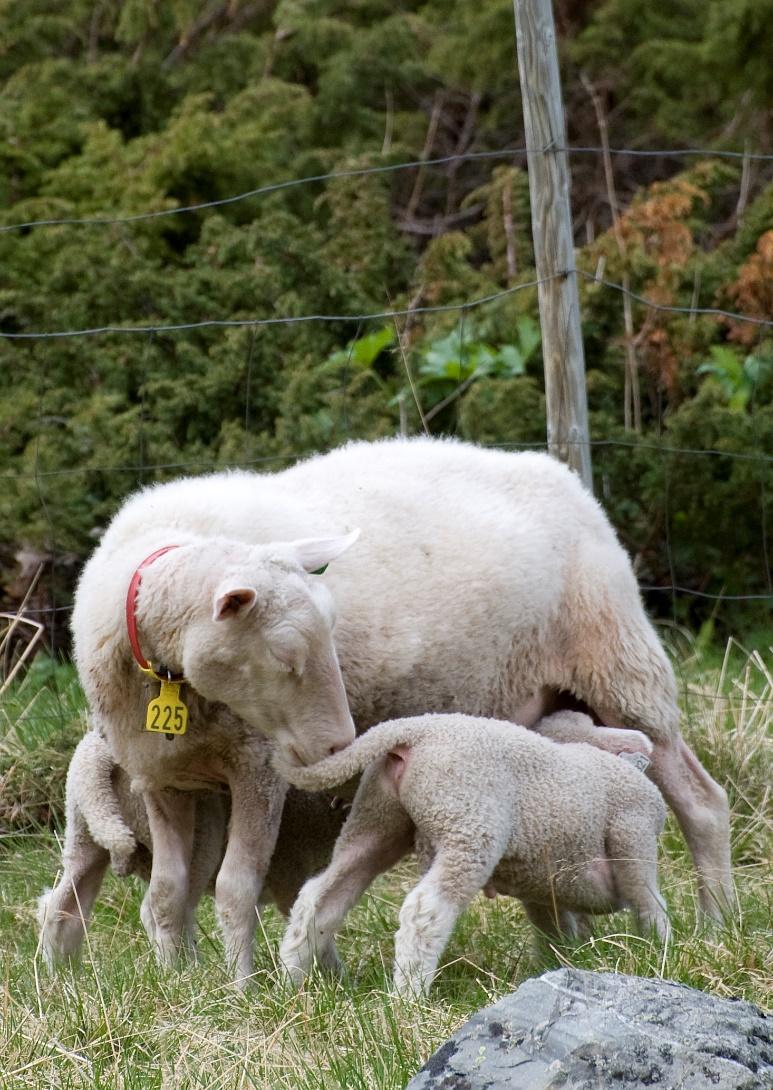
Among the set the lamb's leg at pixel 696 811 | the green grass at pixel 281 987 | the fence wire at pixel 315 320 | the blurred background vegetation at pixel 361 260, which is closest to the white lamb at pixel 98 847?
the green grass at pixel 281 987

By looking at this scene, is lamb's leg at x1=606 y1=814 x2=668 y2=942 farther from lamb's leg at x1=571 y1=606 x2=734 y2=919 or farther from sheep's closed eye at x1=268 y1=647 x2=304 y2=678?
sheep's closed eye at x1=268 y1=647 x2=304 y2=678

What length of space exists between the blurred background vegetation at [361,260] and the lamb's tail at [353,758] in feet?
7.07

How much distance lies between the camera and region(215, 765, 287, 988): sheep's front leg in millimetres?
4012

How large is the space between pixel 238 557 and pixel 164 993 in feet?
3.42

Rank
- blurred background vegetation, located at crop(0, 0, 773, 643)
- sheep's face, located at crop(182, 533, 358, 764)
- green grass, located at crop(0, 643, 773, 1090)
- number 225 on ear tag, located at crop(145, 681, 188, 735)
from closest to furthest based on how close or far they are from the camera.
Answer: green grass, located at crop(0, 643, 773, 1090) < sheep's face, located at crop(182, 533, 358, 764) < number 225 on ear tag, located at crop(145, 681, 188, 735) < blurred background vegetation, located at crop(0, 0, 773, 643)

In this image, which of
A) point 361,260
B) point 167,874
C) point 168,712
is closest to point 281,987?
point 167,874

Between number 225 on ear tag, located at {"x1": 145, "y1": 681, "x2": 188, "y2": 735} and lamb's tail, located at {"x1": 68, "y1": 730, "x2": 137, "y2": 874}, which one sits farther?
lamb's tail, located at {"x1": 68, "y1": 730, "x2": 137, "y2": 874}

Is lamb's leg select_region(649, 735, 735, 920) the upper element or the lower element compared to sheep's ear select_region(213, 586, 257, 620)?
lower

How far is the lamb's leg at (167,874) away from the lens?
4.11 meters

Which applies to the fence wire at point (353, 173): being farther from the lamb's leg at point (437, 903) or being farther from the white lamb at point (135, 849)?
the lamb's leg at point (437, 903)

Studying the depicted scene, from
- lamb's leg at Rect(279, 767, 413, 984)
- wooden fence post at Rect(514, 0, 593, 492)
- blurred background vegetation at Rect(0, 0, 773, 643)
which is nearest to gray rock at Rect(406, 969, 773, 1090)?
lamb's leg at Rect(279, 767, 413, 984)

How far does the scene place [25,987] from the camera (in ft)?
12.7

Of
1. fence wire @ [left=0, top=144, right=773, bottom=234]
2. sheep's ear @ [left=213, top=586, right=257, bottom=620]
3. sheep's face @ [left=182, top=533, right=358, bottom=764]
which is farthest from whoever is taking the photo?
fence wire @ [left=0, top=144, right=773, bottom=234]

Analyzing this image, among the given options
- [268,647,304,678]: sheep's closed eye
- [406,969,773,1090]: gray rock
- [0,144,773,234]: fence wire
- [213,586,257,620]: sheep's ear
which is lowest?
[268,647,304,678]: sheep's closed eye
